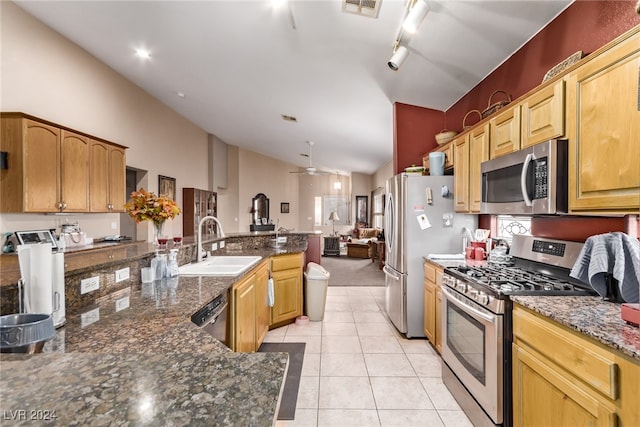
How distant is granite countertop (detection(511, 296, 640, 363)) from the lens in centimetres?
101

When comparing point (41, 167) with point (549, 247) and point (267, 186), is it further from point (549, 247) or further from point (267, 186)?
point (267, 186)

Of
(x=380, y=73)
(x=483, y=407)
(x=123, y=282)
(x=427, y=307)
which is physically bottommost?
(x=483, y=407)

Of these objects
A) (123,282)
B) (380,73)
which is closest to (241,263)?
(123,282)

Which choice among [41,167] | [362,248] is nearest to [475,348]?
[41,167]

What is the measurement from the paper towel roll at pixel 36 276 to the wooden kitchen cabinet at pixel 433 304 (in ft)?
8.35

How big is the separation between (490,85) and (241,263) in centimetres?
294

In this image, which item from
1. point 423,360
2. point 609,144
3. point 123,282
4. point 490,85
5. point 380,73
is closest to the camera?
point 609,144

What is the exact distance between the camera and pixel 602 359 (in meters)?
1.05

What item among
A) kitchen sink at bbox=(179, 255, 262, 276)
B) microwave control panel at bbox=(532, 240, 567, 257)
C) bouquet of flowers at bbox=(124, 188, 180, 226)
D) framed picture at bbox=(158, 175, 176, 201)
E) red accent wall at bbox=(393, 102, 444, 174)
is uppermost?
red accent wall at bbox=(393, 102, 444, 174)

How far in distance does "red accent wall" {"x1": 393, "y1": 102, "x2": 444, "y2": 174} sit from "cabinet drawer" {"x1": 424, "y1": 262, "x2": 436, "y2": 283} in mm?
1479

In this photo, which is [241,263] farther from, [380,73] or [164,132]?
[164,132]

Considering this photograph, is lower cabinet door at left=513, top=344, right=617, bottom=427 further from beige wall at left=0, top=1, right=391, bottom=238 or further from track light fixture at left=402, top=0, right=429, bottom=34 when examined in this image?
beige wall at left=0, top=1, right=391, bottom=238

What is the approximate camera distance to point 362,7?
2.06 meters

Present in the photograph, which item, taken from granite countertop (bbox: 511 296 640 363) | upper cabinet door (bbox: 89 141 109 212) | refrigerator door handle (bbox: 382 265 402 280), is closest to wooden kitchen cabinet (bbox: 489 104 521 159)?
granite countertop (bbox: 511 296 640 363)
